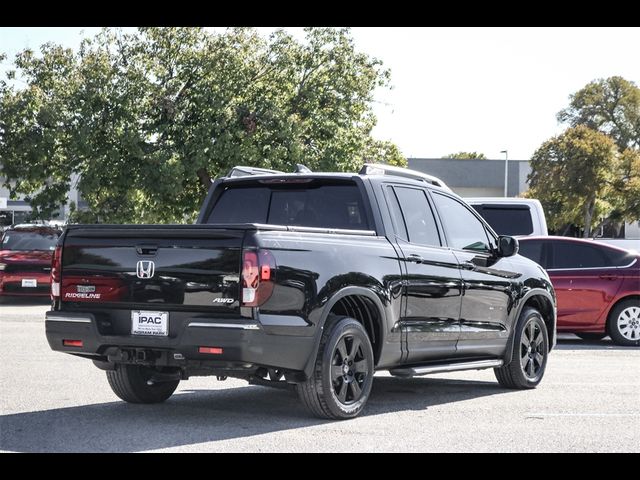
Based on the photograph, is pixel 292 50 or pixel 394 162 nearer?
pixel 292 50

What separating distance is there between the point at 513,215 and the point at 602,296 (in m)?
2.59

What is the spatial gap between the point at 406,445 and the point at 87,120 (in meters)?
25.3

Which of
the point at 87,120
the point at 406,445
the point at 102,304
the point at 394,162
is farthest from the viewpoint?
the point at 394,162

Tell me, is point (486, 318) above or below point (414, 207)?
below

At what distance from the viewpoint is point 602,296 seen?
611 inches

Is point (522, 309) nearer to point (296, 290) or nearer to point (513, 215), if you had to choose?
point (296, 290)

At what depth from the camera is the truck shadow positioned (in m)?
7.08

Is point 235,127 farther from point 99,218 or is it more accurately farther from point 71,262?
point 71,262

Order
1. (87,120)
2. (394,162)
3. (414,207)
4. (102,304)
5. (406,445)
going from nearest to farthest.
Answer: (406,445)
(102,304)
(414,207)
(87,120)
(394,162)

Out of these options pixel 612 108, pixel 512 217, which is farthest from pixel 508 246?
pixel 612 108

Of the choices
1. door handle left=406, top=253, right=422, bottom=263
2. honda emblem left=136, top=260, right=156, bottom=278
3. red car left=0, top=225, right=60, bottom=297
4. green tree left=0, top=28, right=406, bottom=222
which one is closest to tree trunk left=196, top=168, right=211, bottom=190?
green tree left=0, top=28, right=406, bottom=222

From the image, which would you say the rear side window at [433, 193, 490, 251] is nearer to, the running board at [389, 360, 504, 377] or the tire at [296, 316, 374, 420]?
the running board at [389, 360, 504, 377]

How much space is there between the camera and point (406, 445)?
7023 millimetres

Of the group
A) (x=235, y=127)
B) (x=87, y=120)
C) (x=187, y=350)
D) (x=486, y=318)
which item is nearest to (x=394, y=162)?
(x=235, y=127)
